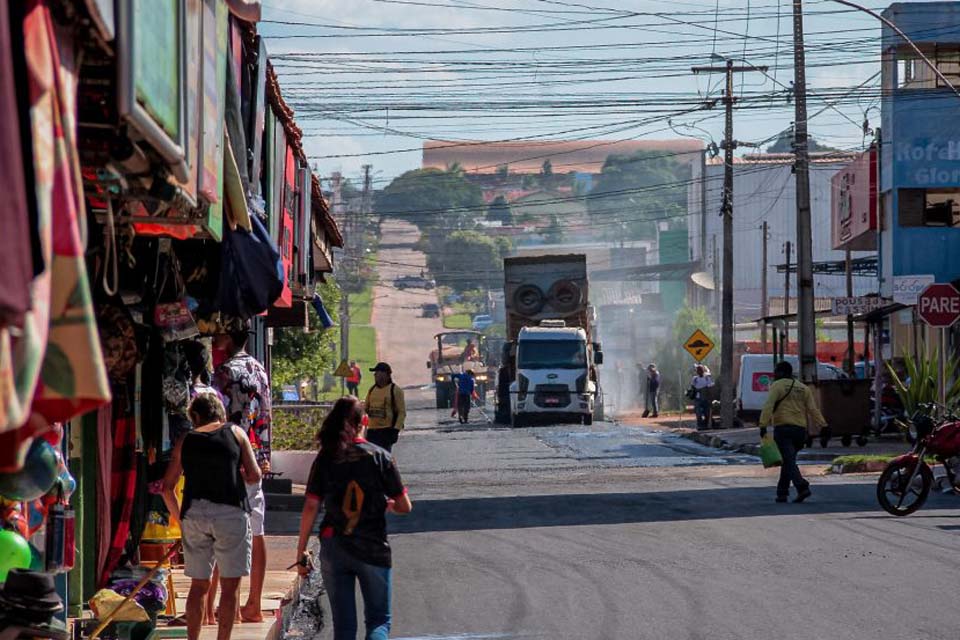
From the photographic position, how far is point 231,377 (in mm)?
11586

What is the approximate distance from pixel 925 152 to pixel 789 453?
2412 centimetres

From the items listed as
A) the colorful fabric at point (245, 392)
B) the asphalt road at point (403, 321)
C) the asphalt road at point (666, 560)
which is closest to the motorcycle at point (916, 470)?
the asphalt road at point (666, 560)

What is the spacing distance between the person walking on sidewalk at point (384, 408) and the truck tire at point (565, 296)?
28.1 metres

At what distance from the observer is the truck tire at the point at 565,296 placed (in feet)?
159

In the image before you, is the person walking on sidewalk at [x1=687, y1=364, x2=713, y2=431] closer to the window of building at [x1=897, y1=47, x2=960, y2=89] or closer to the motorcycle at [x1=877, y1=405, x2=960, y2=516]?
the window of building at [x1=897, y1=47, x2=960, y2=89]

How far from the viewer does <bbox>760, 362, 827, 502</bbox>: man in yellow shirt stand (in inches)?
759

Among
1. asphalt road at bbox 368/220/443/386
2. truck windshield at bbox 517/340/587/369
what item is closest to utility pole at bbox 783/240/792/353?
truck windshield at bbox 517/340/587/369

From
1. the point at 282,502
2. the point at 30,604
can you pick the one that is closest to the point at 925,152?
the point at 282,502

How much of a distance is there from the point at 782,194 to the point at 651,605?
89925mm

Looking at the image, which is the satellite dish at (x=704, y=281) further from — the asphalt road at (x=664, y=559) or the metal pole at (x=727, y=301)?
the asphalt road at (x=664, y=559)

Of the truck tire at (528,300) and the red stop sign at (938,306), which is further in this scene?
the truck tire at (528,300)

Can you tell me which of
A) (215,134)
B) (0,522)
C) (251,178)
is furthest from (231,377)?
(0,522)

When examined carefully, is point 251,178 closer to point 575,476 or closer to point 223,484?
point 223,484

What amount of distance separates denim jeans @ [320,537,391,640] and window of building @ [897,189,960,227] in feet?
115
